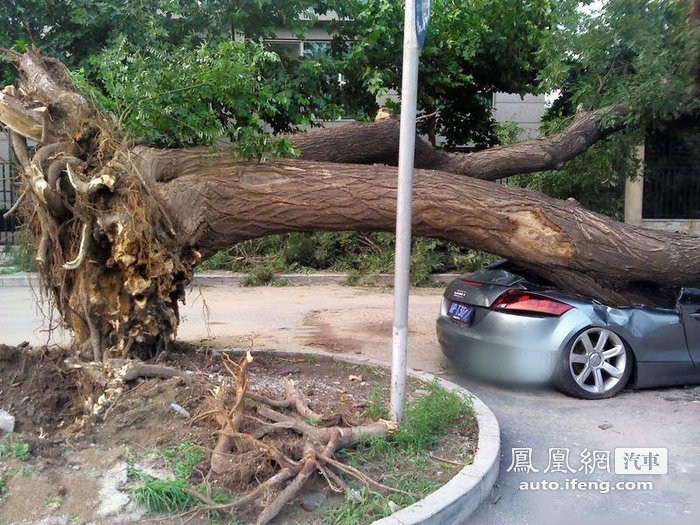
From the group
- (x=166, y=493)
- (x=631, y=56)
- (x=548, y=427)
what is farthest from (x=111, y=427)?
(x=631, y=56)

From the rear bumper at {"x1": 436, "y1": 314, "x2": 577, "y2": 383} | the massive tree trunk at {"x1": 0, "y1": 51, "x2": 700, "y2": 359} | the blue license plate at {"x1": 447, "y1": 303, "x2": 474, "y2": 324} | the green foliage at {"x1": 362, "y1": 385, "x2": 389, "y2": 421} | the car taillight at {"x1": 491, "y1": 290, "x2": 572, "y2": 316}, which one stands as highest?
the massive tree trunk at {"x1": 0, "y1": 51, "x2": 700, "y2": 359}

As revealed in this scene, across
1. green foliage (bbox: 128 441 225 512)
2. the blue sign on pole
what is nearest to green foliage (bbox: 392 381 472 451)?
green foliage (bbox: 128 441 225 512)

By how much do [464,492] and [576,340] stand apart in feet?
7.82

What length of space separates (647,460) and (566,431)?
637 millimetres

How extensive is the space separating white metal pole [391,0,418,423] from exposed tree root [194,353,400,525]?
11.1 inches

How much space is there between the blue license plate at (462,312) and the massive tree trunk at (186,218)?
55cm

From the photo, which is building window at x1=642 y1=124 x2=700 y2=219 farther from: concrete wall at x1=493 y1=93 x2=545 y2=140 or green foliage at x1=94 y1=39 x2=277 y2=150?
green foliage at x1=94 y1=39 x2=277 y2=150

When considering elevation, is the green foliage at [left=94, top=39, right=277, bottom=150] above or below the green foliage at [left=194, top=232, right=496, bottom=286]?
above

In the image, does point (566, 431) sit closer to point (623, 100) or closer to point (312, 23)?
point (623, 100)

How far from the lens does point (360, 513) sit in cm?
369

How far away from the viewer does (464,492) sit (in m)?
3.92

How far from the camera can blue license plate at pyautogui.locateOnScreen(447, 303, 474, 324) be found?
6316 mm

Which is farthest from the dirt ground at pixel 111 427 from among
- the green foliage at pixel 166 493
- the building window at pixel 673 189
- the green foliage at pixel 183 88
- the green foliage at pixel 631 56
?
the building window at pixel 673 189

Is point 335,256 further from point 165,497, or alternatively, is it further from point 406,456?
point 165,497
